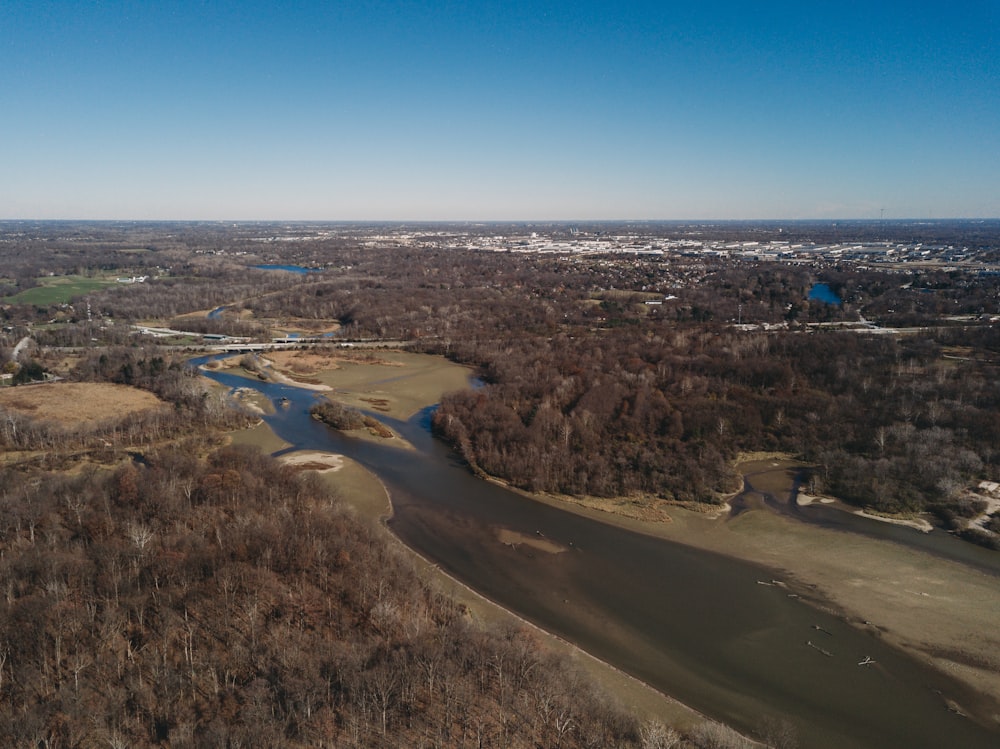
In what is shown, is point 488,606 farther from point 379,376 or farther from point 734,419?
point 379,376

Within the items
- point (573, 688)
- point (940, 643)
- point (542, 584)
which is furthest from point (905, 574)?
point (573, 688)

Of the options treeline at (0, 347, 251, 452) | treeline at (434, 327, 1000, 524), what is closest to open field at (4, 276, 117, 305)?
treeline at (0, 347, 251, 452)

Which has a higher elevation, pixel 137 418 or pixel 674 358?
pixel 674 358

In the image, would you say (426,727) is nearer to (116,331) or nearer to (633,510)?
(633,510)

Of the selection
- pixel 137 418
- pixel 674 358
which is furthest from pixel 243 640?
pixel 674 358

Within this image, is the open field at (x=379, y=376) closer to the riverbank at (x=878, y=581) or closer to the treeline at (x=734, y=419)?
the treeline at (x=734, y=419)

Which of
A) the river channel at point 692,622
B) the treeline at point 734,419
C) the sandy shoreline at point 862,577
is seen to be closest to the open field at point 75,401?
the sandy shoreline at point 862,577

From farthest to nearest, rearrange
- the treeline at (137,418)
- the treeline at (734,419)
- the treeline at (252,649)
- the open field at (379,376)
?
the open field at (379,376), the treeline at (137,418), the treeline at (734,419), the treeline at (252,649)

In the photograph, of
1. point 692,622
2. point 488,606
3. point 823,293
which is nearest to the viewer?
point 692,622
